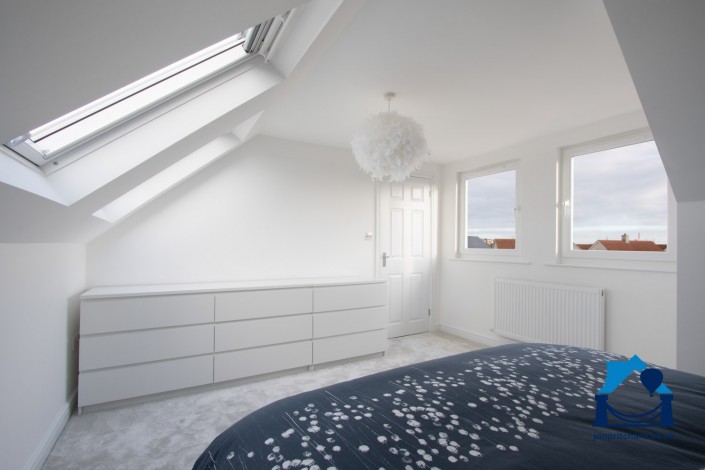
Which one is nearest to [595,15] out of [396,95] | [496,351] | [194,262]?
[396,95]

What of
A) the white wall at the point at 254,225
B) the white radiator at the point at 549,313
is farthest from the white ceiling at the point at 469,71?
the white radiator at the point at 549,313

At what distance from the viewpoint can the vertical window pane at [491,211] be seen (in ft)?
12.7

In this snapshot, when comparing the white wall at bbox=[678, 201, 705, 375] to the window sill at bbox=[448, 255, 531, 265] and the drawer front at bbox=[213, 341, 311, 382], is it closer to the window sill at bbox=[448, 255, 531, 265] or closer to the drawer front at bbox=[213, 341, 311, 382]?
the window sill at bbox=[448, 255, 531, 265]

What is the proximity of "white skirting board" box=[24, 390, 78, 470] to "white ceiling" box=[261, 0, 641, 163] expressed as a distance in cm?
239

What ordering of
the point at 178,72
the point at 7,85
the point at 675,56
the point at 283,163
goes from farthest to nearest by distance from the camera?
the point at 283,163, the point at 178,72, the point at 675,56, the point at 7,85

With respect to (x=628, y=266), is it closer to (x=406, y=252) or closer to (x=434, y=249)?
(x=434, y=249)

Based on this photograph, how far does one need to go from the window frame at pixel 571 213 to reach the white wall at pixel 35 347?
4.06 metres

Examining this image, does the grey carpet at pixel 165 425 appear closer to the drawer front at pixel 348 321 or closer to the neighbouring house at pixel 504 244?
Result: the drawer front at pixel 348 321

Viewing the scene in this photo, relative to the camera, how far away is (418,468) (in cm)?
82

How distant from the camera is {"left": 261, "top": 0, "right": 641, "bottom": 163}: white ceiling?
5.36 feet

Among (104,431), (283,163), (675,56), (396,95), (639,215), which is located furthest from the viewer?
(283,163)

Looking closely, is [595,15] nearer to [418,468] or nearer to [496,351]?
[496,351]

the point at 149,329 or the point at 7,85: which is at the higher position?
the point at 7,85

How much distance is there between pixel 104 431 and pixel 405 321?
10.5 feet
